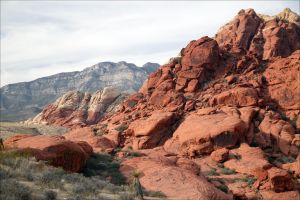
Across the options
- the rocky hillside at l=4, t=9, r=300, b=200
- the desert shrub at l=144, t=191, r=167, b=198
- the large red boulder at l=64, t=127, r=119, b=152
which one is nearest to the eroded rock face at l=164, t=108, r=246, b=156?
the rocky hillside at l=4, t=9, r=300, b=200

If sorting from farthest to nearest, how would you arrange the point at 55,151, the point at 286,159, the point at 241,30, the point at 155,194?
the point at 241,30, the point at 286,159, the point at 55,151, the point at 155,194

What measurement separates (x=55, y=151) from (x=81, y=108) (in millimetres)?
57684

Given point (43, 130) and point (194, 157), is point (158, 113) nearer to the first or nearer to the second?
point (194, 157)

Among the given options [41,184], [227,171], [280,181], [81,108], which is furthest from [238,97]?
[81,108]

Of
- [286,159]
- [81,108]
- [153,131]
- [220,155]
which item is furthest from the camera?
[81,108]

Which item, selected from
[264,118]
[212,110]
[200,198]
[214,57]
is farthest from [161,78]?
[200,198]

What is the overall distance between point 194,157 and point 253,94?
10013mm

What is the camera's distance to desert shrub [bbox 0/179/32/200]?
1123 centimetres

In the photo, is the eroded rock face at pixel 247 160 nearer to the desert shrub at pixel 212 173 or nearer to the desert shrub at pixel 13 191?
the desert shrub at pixel 212 173

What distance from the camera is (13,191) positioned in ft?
38.1

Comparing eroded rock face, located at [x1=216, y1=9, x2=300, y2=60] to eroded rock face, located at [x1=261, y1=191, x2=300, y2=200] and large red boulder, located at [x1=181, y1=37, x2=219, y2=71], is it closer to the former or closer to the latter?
large red boulder, located at [x1=181, y1=37, x2=219, y2=71]

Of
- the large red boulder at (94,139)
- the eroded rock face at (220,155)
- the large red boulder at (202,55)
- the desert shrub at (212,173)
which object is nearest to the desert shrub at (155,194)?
the desert shrub at (212,173)

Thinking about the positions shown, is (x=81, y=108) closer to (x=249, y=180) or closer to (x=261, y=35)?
(x=261, y=35)

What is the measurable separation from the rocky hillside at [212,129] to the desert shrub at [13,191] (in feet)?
32.2
